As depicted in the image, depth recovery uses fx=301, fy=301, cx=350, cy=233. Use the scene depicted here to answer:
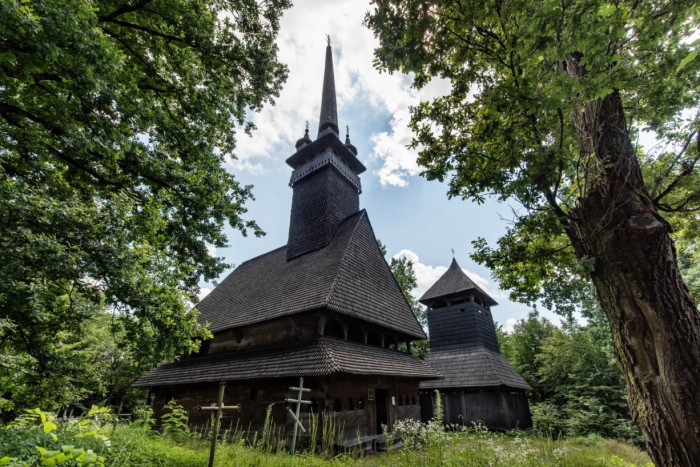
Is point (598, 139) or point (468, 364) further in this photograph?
point (468, 364)

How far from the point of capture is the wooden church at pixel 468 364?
583 inches

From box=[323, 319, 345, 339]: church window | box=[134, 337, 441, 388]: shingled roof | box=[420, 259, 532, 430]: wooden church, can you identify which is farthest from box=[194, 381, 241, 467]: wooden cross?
box=[420, 259, 532, 430]: wooden church

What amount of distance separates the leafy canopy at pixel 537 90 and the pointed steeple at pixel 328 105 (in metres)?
14.3

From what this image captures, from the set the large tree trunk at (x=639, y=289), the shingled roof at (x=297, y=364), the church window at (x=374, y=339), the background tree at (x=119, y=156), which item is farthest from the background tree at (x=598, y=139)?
the church window at (x=374, y=339)

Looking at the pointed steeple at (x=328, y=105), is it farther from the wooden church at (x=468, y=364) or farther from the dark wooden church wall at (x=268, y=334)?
the wooden church at (x=468, y=364)

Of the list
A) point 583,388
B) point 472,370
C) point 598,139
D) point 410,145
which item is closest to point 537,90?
point 598,139

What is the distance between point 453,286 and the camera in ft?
61.8

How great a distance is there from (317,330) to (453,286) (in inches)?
461

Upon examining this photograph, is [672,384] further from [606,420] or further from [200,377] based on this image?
[606,420]

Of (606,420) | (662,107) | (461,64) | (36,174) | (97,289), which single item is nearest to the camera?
(662,107)

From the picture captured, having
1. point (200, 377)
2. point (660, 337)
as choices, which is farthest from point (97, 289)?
point (660, 337)

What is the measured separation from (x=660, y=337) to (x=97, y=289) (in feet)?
26.8

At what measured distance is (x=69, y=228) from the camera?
4.93 metres

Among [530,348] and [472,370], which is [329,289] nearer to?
[472,370]
